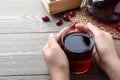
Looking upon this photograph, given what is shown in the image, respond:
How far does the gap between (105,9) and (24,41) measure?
0.26 meters

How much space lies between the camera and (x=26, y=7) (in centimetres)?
87

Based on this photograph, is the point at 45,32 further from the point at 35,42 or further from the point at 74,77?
the point at 74,77

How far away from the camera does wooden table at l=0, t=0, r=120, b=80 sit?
0.67m

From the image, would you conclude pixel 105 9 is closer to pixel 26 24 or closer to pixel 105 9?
pixel 105 9

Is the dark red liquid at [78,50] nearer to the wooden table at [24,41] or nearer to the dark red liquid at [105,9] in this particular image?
the wooden table at [24,41]

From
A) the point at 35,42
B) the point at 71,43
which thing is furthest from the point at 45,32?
the point at 71,43

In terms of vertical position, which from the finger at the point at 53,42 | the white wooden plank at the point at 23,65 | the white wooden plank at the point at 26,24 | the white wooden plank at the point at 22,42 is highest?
the finger at the point at 53,42

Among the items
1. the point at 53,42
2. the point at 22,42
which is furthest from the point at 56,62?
the point at 22,42

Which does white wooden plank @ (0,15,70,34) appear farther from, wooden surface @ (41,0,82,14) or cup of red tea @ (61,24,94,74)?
cup of red tea @ (61,24,94,74)

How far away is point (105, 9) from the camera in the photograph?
0.79 meters

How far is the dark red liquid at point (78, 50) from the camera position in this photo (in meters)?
0.62

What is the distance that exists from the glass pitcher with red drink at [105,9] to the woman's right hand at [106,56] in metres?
0.12

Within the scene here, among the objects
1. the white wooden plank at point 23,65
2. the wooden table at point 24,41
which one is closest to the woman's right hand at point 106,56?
the wooden table at point 24,41

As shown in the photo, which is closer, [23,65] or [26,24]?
[23,65]
